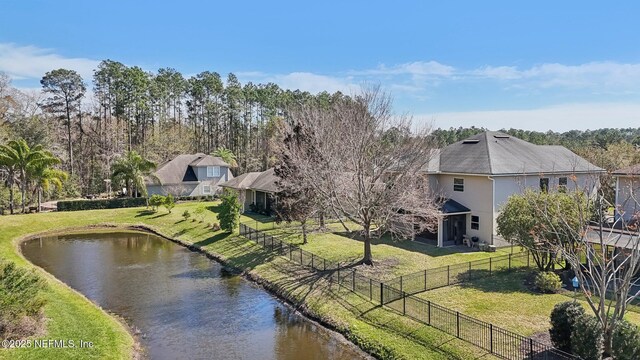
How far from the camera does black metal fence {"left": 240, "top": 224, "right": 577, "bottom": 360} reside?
496 inches

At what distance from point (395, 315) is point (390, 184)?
8.42m

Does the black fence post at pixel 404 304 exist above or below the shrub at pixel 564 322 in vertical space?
below

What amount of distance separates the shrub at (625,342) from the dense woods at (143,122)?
109 feet

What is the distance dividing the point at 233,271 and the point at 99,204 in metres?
26.3

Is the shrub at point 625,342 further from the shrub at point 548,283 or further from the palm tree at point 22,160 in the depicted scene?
the palm tree at point 22,160

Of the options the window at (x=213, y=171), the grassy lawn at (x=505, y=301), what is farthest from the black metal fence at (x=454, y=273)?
the window at (x=213, y=171)

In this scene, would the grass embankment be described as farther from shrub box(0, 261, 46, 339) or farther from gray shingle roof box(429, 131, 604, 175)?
gray shingle roof box(429, 131, 604, 175)

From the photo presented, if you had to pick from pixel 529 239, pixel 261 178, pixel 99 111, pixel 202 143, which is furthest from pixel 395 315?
pixel 202 143

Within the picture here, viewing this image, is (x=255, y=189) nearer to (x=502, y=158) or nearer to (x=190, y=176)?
(x=190, y=176)

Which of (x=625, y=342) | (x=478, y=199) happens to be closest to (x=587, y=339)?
(x=625, y=342)

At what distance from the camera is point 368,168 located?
22.4m

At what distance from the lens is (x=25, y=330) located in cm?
1343

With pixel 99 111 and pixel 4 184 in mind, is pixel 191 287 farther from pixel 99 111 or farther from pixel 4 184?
pixel 99 111

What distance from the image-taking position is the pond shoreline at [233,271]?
1501 cm
